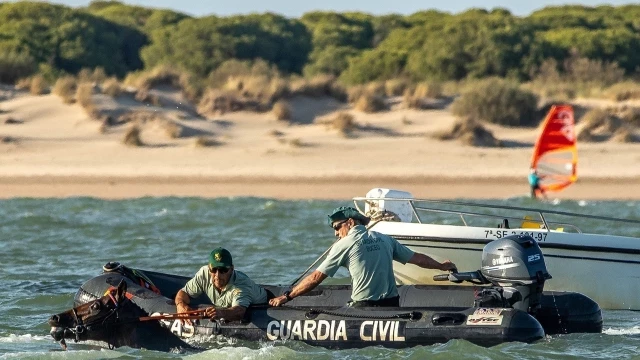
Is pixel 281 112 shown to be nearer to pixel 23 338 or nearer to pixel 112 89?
pixel 112 89

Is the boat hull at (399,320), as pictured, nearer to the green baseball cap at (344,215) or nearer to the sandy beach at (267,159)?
the green baseball cap at (344,215)

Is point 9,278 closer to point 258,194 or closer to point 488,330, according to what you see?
point 488,330

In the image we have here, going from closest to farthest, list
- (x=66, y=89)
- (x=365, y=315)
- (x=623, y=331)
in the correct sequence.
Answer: (x=365, y=315)
(x=623, y=331)
(x=66, y=89)

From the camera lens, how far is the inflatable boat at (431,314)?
32.9ft

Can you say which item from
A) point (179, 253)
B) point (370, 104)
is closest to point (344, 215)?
point (179, 253)

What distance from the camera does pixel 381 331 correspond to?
10.1m

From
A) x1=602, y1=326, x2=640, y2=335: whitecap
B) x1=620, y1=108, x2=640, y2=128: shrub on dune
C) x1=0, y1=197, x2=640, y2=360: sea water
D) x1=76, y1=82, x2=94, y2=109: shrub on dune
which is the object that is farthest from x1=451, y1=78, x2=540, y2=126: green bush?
x1=602, y1=326, x2=640, y2=335: whitecap

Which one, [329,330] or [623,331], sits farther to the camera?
[623,331]

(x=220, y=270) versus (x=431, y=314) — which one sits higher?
(x=220, y=270)

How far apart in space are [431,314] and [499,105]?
21356 mm

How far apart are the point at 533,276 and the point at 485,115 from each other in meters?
20.6

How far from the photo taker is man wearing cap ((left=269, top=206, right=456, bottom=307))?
10.3 metres

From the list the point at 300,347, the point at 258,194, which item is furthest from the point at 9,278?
the point at 258,194

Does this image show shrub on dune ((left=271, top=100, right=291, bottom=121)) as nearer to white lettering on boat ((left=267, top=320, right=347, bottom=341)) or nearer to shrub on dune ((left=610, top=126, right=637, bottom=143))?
shrub on dune ((left=610, top=126, right=637, bottom=143))
